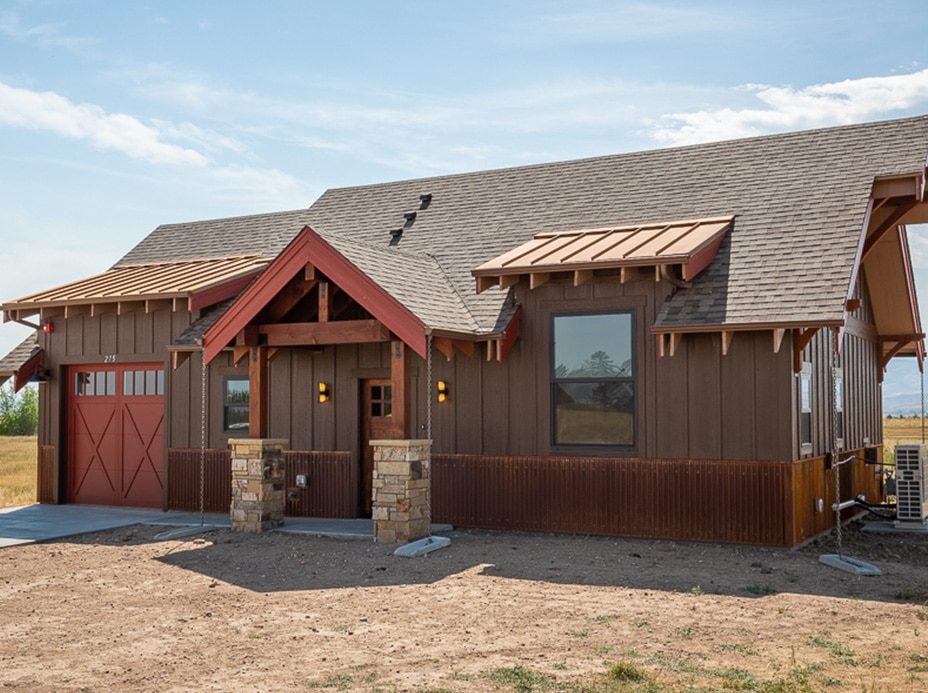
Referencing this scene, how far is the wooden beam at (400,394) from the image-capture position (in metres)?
12.6

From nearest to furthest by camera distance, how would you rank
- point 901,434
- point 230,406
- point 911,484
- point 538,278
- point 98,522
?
point 538,278
point 911,484
point 98,522
point 230,406
point 901,434

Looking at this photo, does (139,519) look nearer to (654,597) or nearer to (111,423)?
(111,423)

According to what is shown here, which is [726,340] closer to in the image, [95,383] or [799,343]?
[799,343]

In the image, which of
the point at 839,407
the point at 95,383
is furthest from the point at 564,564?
the point at 95,383

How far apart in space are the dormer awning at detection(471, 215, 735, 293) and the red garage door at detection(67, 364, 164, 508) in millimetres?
7179

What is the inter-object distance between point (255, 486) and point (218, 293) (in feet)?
12.2

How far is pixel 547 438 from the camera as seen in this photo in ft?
44.4

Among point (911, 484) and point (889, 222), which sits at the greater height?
point (889, 222)

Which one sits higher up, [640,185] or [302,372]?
[640,185]

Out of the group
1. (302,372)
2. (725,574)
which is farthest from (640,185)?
(725,574)

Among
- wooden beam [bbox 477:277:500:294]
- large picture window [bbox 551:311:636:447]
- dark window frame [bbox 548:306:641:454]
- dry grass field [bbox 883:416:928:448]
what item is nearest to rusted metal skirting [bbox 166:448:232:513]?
wooden beam [bbox 477:277:500:294]

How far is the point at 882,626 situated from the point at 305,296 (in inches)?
353

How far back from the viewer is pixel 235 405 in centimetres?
1642

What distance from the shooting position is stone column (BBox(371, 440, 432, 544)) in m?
12.4
